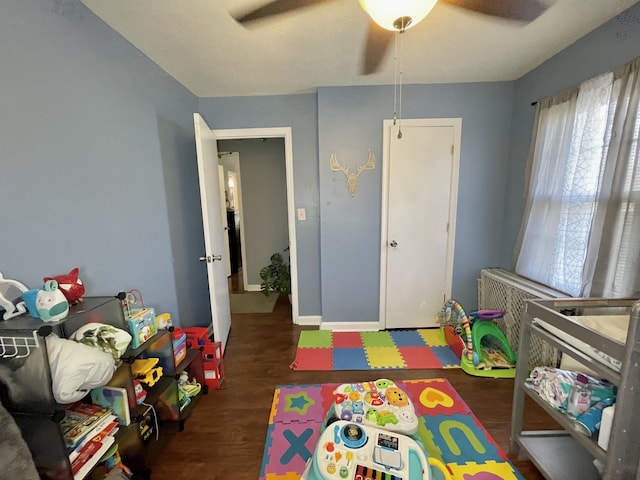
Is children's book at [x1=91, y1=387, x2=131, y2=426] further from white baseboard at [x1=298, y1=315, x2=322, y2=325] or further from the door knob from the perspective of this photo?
white baseboard at [x1=298, y1=315, x2=322, y2=325]

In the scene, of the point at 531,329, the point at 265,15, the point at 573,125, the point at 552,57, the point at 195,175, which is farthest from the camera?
the point at 195,175

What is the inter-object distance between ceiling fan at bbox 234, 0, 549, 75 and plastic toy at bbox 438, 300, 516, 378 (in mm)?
2032

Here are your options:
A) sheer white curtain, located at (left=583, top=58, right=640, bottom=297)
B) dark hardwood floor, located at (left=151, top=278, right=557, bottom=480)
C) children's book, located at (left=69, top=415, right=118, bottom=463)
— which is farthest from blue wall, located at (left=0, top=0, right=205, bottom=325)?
sheer white curtain, located at (left=583, top=58, right=640, bottom=297)

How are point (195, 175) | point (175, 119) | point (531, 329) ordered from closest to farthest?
point (531, 329) → point (175, 119) → point (195, 175)

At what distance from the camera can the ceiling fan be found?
1.02 meters

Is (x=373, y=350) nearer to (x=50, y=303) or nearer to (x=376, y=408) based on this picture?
(x=376, y=408)

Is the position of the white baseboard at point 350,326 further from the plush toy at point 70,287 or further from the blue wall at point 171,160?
the plush toy at point 70,287

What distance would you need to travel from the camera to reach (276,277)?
152 inches

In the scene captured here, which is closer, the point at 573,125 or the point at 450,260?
the point at 573,125

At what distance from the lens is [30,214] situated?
3.61 feet

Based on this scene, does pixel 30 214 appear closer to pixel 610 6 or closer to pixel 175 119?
pixel 175 119

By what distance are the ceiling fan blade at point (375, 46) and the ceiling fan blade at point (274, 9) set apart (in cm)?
41

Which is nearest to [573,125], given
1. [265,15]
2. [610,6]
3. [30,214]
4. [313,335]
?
[610,6]

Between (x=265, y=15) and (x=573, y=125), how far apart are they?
2161 millimetres
